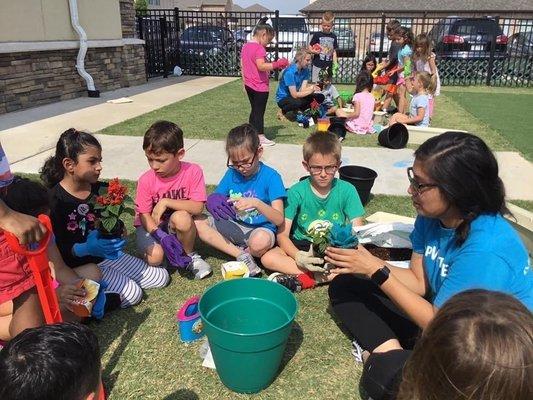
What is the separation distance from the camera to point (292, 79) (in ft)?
28.0

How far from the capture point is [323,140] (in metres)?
3.07

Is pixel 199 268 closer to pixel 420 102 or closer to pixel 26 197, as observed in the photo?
pixel 26 197

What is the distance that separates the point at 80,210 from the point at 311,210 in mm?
1479

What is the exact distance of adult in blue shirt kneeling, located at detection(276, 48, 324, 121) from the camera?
8.35 m

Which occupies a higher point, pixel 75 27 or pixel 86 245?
pixel 75 27

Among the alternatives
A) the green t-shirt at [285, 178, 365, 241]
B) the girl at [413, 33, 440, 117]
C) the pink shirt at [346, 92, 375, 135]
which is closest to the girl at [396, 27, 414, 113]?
the girl at [413, 33, 440, 117]

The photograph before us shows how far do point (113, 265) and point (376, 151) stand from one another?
448 centimetres

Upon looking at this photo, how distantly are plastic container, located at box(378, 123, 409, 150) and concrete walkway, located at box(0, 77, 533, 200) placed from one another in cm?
15

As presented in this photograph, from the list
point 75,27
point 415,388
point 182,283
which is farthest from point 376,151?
point 75,27

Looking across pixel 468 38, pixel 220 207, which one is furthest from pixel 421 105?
pixel 468 38

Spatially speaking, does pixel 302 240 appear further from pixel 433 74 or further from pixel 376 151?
pixel 433 74

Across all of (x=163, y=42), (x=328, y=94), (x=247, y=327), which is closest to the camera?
(x=247, y=327)

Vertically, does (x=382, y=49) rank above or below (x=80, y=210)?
above

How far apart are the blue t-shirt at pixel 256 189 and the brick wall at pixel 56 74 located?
677cm
